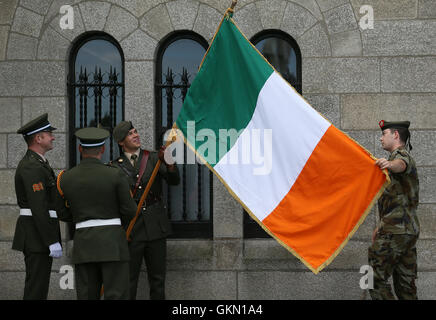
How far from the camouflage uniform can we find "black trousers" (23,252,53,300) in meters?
3.39

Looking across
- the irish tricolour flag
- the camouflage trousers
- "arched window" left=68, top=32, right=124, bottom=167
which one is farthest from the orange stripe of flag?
"arched window" left=68, top=32, right=124, bottom=167

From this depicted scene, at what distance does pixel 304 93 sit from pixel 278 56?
2.27ft

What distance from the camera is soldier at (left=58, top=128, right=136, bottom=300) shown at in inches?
201

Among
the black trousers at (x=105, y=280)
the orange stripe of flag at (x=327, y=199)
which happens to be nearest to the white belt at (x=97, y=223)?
the black trousers at (x=105, y=280)

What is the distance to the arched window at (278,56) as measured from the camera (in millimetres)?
7273

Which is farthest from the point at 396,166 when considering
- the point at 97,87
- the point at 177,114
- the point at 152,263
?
the point at 97,87

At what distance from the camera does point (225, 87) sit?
5566mm

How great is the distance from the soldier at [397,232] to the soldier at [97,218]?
8.26 ft

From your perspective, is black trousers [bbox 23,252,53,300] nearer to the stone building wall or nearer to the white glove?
the white glove

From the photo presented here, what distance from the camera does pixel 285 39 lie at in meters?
7.33

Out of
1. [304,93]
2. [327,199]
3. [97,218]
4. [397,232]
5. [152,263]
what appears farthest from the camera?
[304,93]

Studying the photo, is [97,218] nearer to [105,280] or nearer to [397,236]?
[105,280]

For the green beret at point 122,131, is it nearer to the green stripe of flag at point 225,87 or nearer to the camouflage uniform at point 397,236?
the green stripe of flag at point 225,87

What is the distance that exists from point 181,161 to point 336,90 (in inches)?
86.9
